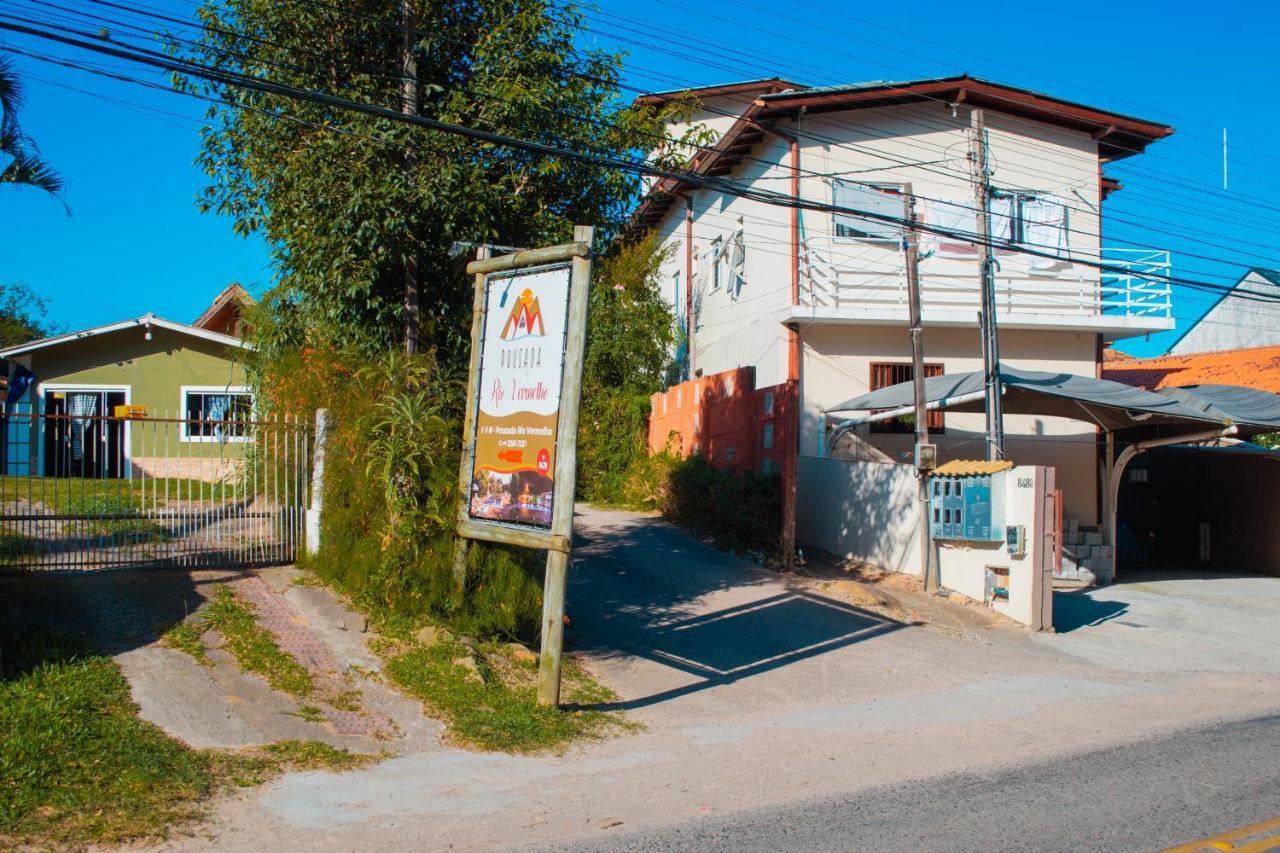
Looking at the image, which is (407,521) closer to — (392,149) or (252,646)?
(252,646)

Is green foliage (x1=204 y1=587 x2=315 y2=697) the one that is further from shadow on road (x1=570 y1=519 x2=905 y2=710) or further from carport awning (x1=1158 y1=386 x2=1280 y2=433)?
carport awning (x1=1158 y1=386 x2=1280 y2=433)

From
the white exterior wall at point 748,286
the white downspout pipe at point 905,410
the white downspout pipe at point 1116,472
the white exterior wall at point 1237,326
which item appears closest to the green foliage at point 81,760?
the white downspout pipe at point 905,410

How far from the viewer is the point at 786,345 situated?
60.3 ft

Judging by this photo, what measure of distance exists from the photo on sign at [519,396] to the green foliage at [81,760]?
3.16m

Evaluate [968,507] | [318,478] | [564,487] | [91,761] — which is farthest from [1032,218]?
[91,761]

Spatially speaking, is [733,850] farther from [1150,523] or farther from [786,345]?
[1150,523]

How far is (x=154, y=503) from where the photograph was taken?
9805 mm

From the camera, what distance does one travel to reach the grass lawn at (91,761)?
5.67 m

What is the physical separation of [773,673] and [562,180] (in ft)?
19.3

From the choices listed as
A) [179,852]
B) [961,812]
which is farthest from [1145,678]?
[179,852]

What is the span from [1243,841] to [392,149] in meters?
9.46

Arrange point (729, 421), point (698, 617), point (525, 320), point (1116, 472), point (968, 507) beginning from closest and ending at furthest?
point (525, 320), point (698, 617), point (968, 507), point (1116, 472), point (729, 421)

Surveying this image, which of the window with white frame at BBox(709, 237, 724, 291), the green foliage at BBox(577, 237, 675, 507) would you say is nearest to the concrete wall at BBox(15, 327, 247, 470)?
the green foliage at BBox(577, 237, 675, 507)

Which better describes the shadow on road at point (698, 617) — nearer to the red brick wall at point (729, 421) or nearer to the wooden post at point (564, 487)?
the wooden post at point (564, 487)
